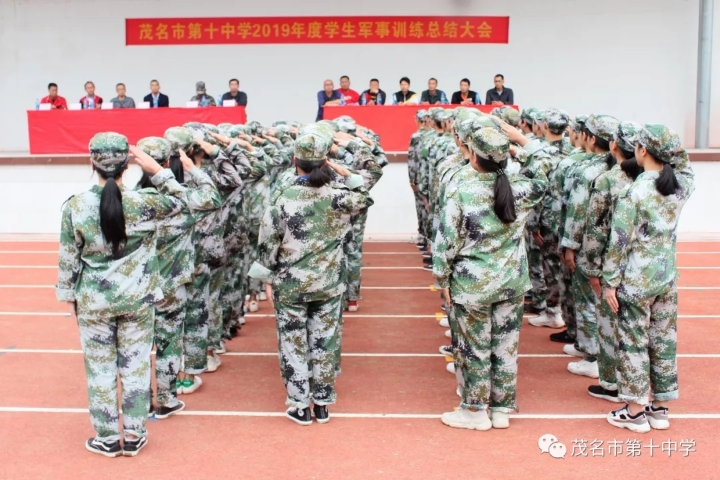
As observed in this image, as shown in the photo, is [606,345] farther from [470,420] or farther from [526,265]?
[470,420]

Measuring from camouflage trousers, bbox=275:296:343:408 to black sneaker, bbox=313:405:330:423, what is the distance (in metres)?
0.03

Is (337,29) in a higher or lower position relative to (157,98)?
higher

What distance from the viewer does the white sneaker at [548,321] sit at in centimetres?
630

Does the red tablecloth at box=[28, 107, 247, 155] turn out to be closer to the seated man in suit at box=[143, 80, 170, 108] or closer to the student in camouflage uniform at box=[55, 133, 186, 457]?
the seated man in suit at box=[143, 80, 170, 108]

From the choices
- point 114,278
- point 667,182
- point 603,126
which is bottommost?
point 114,278

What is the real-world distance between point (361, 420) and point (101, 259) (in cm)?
171

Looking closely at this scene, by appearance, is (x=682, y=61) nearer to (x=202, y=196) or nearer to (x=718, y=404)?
(x=718, y=404)

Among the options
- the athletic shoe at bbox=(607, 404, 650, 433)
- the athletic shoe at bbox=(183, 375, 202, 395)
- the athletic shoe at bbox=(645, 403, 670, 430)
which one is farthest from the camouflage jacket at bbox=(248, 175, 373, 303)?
the athletic shoe at bbox=(645, 403, 670, 430)

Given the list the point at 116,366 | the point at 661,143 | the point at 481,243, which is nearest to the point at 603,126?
the point at 661,143

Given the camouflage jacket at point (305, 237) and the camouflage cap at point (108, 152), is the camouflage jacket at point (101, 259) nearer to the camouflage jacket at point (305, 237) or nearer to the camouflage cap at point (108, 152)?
the camouflage cap at point (108, 152)

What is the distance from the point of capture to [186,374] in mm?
4777

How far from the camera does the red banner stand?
1561 centimetres

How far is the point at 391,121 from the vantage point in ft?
38.0

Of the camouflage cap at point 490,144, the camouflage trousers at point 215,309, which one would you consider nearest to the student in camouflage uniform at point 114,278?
the camouflage trousers at point 215,309
